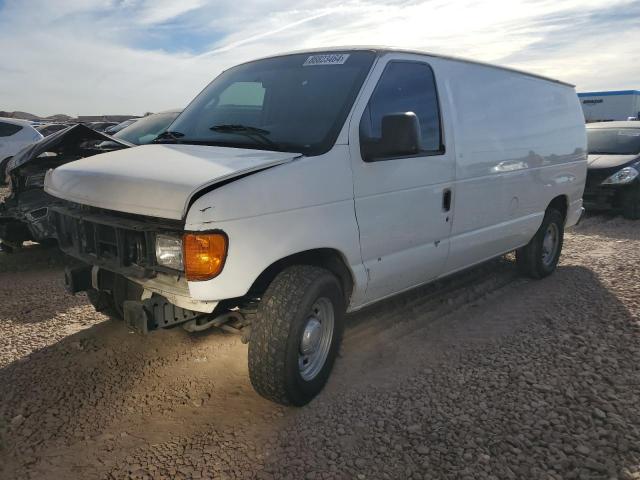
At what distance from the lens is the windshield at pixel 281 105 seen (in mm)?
3320

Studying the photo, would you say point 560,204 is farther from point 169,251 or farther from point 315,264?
point 169,251

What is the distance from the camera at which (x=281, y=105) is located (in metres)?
3.64

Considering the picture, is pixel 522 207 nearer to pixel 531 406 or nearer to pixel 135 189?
pixel 531 406

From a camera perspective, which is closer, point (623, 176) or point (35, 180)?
point (35, 180)

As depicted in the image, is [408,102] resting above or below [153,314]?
above

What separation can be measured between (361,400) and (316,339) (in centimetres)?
47

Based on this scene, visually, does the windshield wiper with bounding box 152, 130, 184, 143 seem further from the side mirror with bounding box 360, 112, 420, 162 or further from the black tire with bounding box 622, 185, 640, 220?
the black tire with bounding box 622, 185, 640, 220

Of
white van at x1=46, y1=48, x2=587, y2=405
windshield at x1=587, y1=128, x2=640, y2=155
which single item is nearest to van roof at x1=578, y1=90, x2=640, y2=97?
windshield at x1=587, y1=128, x2=640, y2=155

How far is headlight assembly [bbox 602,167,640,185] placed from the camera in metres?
9.26

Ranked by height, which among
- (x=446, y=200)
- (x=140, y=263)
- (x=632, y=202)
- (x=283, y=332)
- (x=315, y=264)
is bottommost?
(x=632, y=202)

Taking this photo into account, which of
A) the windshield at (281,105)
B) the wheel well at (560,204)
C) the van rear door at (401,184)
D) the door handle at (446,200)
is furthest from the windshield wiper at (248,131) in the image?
the wheel well at (560,204)

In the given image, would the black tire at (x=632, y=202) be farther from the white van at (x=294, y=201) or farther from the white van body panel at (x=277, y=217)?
the white van body panel at (x=277, y=217)

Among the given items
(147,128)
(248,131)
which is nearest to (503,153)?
(248,131)

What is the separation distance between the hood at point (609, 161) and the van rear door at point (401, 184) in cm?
686
